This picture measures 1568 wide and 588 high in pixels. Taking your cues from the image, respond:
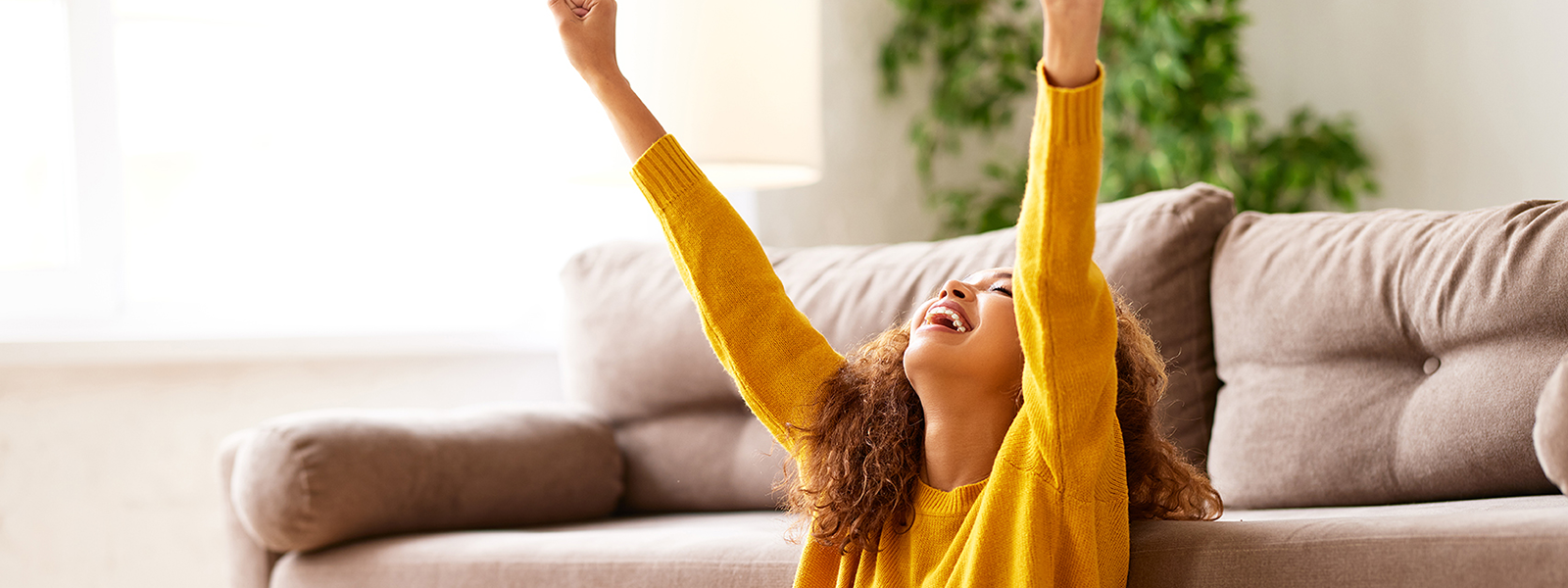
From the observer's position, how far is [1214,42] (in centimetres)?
237

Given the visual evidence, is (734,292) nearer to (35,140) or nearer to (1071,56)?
(1071,56)

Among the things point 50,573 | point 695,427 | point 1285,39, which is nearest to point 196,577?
point 50,573

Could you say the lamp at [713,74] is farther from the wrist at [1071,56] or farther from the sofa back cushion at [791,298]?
the wrist at [1071,56]

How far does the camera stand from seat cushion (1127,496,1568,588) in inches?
30.7

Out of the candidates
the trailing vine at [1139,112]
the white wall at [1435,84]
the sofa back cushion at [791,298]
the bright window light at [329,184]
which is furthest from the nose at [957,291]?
the white wall at [1435,84]

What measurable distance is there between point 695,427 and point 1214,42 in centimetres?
132

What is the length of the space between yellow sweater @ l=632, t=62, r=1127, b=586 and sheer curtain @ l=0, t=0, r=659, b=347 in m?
1.22

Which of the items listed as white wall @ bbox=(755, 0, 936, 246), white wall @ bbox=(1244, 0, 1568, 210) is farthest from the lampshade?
white wall @ bbox=(1244, 0, 1568, 210)

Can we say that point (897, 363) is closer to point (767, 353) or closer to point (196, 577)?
point (767, 353)

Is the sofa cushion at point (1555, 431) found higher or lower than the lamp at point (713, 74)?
lower

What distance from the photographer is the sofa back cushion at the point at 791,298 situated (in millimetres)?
1431

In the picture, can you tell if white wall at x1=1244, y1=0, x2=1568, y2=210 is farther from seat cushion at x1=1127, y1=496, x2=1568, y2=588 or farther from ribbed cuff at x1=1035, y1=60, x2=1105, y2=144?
ribbed cuff at x1=1035, y1=60, x2=1105, y2=144

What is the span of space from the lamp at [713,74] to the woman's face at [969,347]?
0.88m

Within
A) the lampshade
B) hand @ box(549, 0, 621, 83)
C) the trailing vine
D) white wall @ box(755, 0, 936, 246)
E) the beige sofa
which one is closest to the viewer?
the beige sofa
